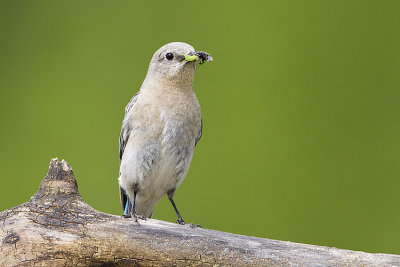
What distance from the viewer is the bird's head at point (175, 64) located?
2.08 meters

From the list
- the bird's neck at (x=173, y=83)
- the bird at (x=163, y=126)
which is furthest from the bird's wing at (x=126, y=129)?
the bird's neck at (x=173, y=83)

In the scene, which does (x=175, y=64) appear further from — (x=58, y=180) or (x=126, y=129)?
(x=58, y=180)

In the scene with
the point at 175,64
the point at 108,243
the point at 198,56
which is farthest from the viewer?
the point at 175,64

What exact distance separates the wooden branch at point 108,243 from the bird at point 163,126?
408 millimetres

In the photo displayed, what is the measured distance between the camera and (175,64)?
→ 2.11m

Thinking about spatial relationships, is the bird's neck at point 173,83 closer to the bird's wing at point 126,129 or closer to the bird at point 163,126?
the bird at point 163,126

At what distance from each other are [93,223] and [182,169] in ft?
1.98

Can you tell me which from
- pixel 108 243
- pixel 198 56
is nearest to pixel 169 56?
pixel 198 56

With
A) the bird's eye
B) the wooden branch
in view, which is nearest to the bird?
the bird's eye

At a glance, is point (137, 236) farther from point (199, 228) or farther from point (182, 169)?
point (182, 169)

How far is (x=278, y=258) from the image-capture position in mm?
1628

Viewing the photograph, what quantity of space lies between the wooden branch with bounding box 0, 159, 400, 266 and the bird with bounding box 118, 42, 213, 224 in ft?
1.34

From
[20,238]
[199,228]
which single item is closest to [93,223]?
[20,238]

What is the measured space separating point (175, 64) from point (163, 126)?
0.87 feet
